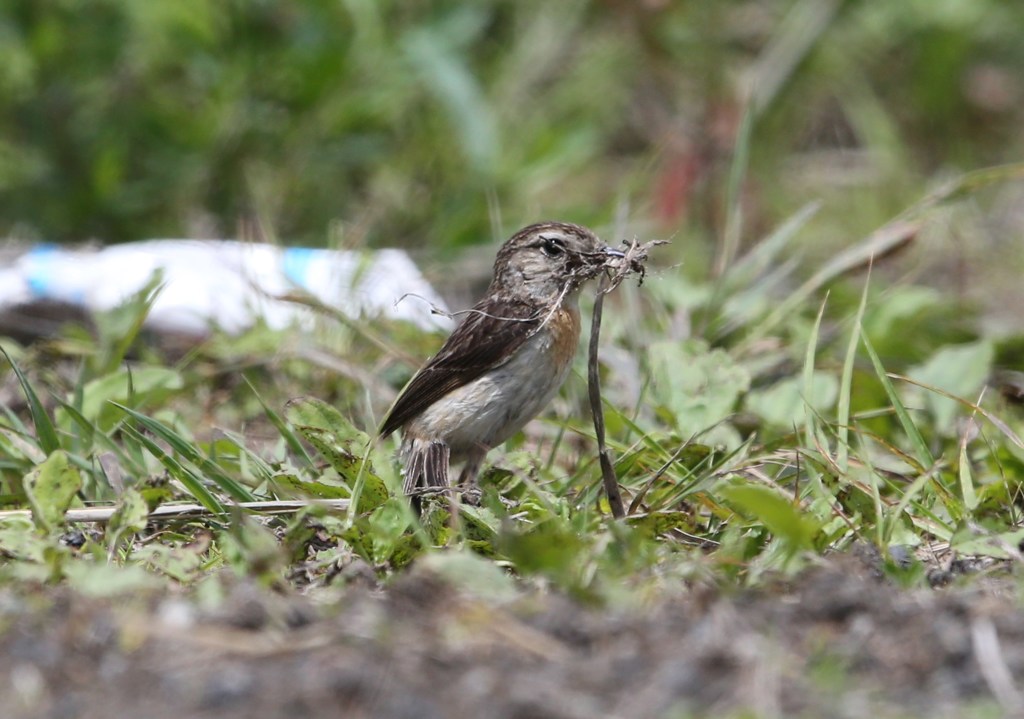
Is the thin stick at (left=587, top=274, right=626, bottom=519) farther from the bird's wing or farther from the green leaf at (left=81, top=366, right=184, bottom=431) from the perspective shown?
the green leaf at (left=81, top=366, right=184, bottom=431)

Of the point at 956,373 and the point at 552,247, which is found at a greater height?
the point at 552,247

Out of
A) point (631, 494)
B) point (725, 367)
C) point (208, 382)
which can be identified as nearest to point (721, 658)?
point (631, 494)

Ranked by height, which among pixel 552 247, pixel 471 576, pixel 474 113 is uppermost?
pixel 474 113

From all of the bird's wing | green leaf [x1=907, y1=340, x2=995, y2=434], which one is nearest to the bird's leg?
the bird's wing

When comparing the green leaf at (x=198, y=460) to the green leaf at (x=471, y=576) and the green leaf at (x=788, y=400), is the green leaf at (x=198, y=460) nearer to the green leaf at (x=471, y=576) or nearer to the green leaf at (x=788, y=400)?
the green leaf at (x=471, y=576)

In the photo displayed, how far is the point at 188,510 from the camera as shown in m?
3.66

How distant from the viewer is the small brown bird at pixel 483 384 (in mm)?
4301

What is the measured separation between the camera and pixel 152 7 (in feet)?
22.0

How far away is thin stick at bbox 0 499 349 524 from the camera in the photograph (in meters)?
3.57

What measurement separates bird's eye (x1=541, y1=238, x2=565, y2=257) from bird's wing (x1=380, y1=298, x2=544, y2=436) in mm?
301

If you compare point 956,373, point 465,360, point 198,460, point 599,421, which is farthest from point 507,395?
point 956,373

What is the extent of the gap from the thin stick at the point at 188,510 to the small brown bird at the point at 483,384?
0.63 m

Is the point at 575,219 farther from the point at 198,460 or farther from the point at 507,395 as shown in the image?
the point at 198,460

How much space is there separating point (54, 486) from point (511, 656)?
5.12ft
